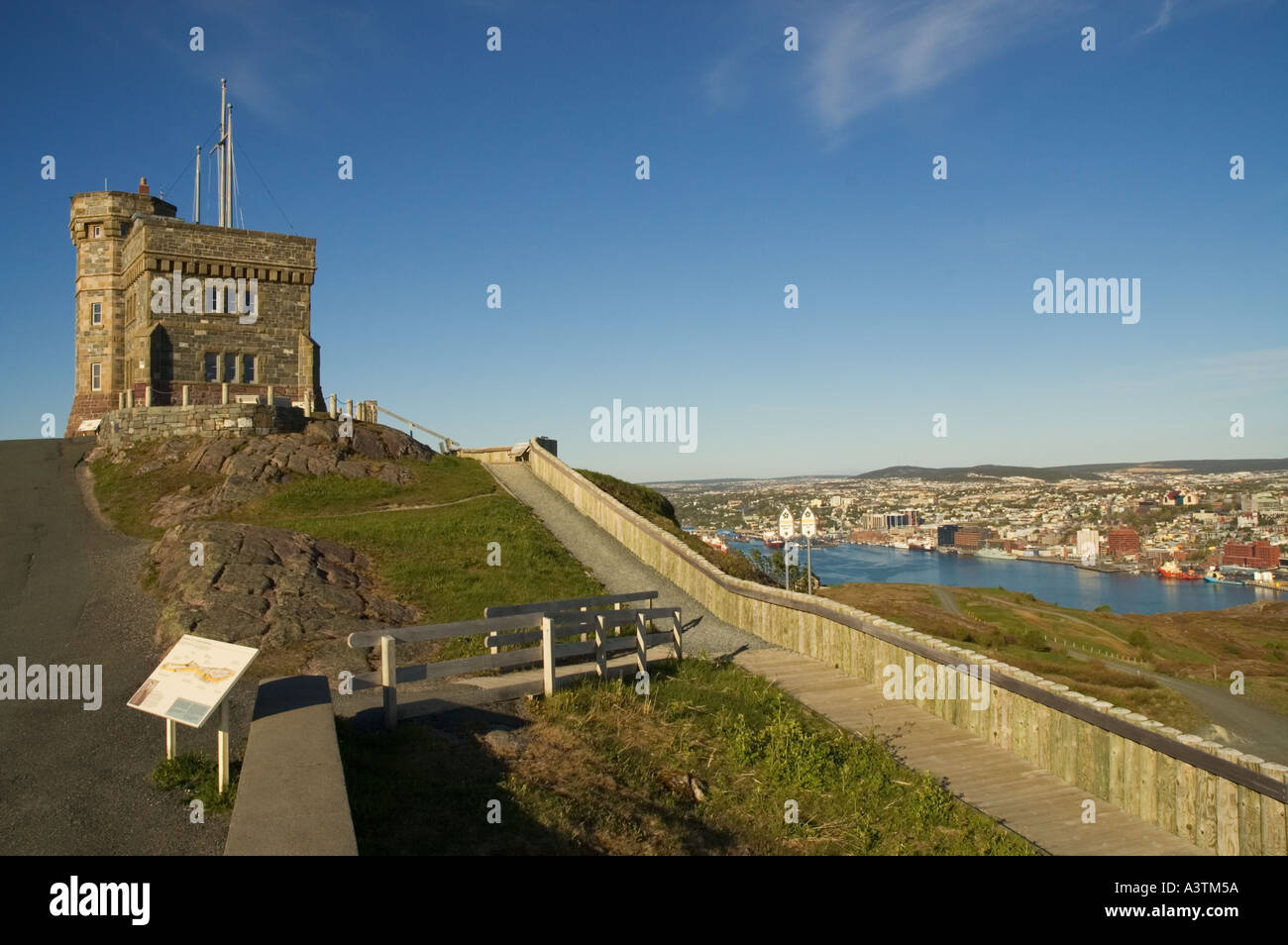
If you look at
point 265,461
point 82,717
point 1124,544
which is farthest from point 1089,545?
point 82,717

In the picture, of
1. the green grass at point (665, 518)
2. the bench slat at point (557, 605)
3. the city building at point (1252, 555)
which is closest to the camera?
the bench slat at point (557, 605)

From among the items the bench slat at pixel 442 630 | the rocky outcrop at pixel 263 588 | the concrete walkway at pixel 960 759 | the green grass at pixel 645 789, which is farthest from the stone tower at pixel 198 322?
the green grass at pixel 645 789

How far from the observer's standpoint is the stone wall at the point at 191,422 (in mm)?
31438

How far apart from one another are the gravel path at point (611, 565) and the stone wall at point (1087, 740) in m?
1.08

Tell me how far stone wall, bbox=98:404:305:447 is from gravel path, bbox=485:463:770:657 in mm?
9424

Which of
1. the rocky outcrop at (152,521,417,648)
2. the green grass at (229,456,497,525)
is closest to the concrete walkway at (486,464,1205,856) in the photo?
the rocky outcrop at (152,521,417,648)

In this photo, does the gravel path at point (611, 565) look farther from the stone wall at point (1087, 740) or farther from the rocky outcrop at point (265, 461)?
the rocky outcrop at point (265, 461)

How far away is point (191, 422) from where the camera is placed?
31625 millimetres

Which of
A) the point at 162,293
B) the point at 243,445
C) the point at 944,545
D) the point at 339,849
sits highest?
the point at 162,293
